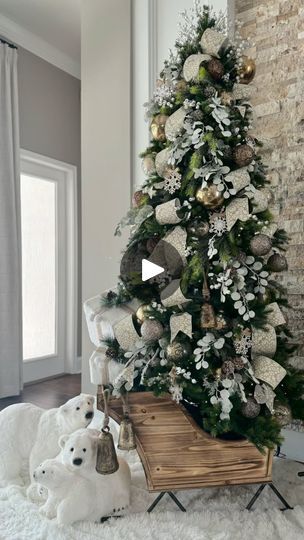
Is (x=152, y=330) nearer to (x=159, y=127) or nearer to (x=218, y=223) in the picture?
(x=218, y=223)

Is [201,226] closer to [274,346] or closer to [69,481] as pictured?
[274,346]

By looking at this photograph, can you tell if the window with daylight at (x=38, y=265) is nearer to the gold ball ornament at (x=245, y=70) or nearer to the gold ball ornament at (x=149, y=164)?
the gold ball ornament at (x=149, y=164)

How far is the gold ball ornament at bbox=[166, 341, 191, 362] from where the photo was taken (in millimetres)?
1232

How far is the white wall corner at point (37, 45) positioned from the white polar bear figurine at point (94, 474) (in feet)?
10.8

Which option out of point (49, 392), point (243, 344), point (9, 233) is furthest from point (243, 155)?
point (49, 392)

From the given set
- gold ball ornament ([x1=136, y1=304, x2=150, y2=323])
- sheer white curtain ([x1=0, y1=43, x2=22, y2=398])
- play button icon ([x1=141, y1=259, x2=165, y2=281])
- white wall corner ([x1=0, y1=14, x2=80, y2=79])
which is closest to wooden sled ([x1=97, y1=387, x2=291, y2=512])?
gold ball ornament ([x1=136, y1=304, x2=150, y2=323])

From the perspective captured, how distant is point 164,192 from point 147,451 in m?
0.80

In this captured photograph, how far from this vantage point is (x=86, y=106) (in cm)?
267

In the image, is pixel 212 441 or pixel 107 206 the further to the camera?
pixel 107 206

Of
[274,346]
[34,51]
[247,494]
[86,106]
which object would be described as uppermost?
[34,51]

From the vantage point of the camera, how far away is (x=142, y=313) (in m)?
1.33

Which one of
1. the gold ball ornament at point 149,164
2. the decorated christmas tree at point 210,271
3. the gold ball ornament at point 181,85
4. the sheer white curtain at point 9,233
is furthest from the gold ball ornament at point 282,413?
the sheer white curtain at point 9,233

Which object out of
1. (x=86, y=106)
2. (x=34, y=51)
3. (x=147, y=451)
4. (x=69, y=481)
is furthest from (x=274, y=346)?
(x=34, y=51)

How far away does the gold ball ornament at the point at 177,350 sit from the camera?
1.23 m
